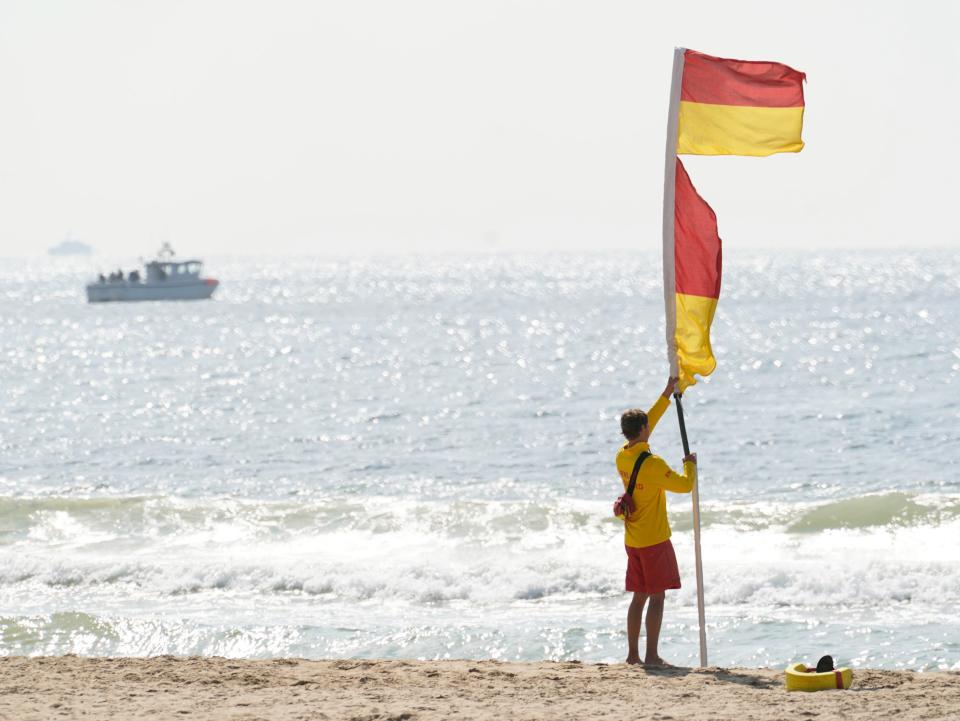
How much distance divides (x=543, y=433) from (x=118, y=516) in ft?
37.5

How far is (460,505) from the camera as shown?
59.8 feet

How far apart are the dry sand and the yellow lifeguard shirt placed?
85 cm

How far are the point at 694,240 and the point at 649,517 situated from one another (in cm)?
170

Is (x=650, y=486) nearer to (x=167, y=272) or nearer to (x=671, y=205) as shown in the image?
(x=671, y=205)

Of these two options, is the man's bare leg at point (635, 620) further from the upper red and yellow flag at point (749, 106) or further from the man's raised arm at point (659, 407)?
the upper red and yellow flag at point (749, 106)

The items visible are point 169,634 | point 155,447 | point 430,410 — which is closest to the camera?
point 169,634

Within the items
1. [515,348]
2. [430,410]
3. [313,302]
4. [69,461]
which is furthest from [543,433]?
[313,302]

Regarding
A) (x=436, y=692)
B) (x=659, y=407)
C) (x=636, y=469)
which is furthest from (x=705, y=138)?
(x=436, y=692)

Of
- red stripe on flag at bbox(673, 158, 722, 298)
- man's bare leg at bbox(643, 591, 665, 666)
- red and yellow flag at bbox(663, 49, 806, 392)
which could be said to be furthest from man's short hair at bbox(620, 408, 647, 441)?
man's bare leg at bbox(643, 591, 665, 666)

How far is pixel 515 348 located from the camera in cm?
5581

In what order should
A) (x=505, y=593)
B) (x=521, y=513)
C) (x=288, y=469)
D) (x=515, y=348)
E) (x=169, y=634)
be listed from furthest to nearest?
1. (x=515, y=348)
2. (x=288, y=469)
3. (x=521, y=513)
4. (x=505, y=593)
5. (x=169, y=634)

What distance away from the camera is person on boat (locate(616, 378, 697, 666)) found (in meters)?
8.18

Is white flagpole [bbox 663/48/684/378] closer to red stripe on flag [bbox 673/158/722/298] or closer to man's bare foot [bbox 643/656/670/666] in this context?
red stripe on flag [bbox 673/158/722/298]

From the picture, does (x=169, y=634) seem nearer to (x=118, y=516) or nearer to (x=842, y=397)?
(x=118, y=516)
